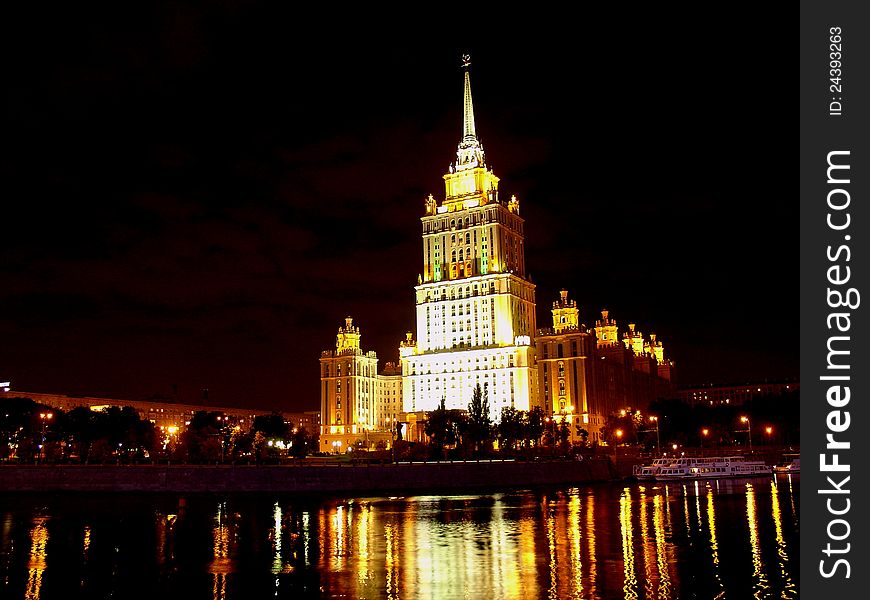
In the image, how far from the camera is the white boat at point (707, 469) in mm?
101688

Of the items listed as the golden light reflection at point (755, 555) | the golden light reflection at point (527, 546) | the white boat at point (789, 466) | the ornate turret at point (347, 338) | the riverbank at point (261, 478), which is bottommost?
the golden light reflection at point (755, 555)

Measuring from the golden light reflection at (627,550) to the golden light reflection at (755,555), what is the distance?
4.69m

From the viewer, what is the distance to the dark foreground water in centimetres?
3334

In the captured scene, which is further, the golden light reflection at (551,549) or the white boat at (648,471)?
the white boat at (648,471)

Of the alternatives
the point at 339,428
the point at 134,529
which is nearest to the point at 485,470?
the point at 134,529

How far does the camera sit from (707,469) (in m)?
104

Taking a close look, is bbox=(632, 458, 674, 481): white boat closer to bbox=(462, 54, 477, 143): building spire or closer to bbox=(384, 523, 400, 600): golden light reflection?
bbox=(384, 523, 400, 600): golden light reflection

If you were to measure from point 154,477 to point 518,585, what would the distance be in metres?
60.2

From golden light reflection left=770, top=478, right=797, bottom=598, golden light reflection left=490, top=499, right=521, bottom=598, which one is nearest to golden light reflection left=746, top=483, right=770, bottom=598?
golden light reflection left=770, top=478, right=797, bottom=598

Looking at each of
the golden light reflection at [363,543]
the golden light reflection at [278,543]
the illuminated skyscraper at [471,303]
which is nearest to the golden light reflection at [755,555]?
the golden light reflection at [363,543]

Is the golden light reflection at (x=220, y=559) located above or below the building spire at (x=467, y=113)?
below

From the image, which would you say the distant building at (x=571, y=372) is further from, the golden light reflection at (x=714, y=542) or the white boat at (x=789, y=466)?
the golden light reflection at (x=714, y=542)

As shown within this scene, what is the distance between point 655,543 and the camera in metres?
45.0
